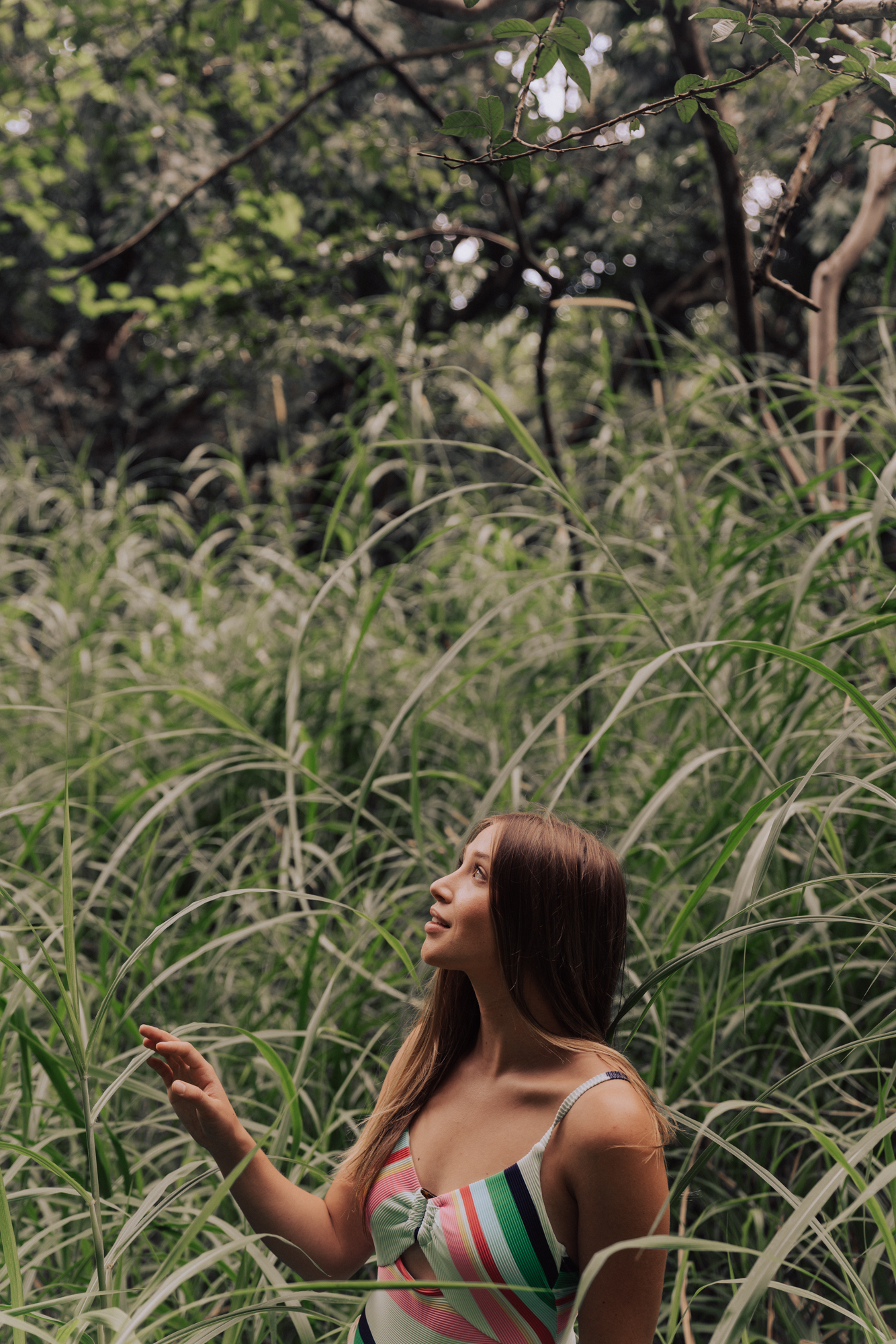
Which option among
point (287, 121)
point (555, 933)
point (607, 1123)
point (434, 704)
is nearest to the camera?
point (607, 1123)

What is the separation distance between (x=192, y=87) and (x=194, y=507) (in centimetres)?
252

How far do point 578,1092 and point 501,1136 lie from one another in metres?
0.08

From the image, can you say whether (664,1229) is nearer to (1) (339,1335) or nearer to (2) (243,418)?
(1) (339,1335)

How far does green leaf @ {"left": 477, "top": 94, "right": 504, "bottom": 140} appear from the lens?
773 mm

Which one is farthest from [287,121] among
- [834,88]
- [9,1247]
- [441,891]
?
[9,1247]

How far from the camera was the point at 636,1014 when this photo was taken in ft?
4.01

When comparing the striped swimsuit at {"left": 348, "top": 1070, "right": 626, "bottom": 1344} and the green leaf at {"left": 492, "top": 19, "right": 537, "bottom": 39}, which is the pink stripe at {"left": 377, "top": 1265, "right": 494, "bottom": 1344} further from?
the green leaf at {"left": 492, "top": 19, "right": 537, "bottom": 39}

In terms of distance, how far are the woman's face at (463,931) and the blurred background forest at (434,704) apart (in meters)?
0.06

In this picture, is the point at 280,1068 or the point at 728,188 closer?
the point at 280,1068

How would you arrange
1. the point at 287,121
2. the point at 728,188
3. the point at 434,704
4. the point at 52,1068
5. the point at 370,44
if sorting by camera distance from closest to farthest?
the point at 52,1068
the point at 434,704
the point at 728,188
the point at 370,44
the point at 287,121

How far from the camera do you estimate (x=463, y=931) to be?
74 cm

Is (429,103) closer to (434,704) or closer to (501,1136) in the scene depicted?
(434,704)

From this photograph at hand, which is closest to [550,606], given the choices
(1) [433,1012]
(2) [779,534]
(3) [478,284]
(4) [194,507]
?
(2) [779,534]

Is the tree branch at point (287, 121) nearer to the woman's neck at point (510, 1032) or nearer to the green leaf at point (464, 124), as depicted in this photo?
the green leaf at point (464, 124)
